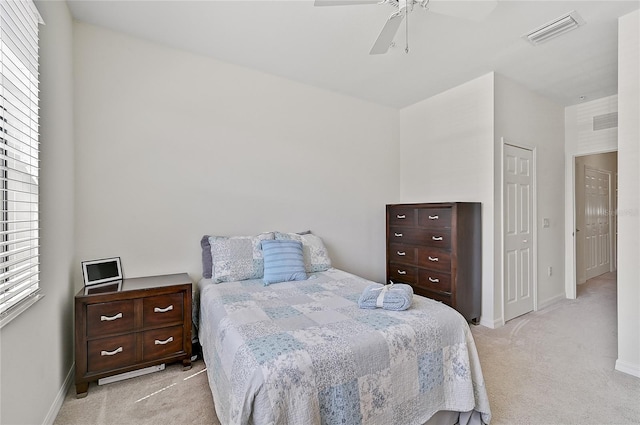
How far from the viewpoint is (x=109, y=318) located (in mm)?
2061

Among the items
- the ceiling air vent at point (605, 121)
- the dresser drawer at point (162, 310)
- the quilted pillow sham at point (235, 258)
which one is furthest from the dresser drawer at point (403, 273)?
the ceiling air vent at point (605, 121)

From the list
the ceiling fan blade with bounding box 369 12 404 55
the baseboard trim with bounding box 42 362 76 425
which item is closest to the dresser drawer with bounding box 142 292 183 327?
the baseboard trim with bounding box 42 362 76 425

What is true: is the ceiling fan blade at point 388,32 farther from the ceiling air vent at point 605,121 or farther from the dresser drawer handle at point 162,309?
the ceiling air vent at point 605,121

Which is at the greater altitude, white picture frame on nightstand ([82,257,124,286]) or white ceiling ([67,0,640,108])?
white ceiling ([67,0,640,108])

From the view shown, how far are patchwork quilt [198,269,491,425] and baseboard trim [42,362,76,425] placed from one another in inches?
34.8

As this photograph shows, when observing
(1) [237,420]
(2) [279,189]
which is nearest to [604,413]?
(1) [237,420]

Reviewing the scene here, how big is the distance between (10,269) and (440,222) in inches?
129

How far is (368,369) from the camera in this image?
1.36 metres

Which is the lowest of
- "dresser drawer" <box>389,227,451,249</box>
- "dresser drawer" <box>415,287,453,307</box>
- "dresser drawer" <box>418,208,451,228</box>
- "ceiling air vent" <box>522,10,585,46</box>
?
"dresser drawer" <box>415,287,453,307</box>

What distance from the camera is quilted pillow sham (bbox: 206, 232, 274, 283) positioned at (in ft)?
8.29

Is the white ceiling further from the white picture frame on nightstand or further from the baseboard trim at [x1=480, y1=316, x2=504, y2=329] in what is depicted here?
the baseboard trim at [x1=480, y1=316, x2=504, y2=329]

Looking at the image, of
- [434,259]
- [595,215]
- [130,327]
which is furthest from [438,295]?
[595,215]

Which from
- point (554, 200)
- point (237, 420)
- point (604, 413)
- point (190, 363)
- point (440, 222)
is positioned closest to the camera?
point (237, 420)

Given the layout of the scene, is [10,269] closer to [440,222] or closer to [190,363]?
[190,363]
